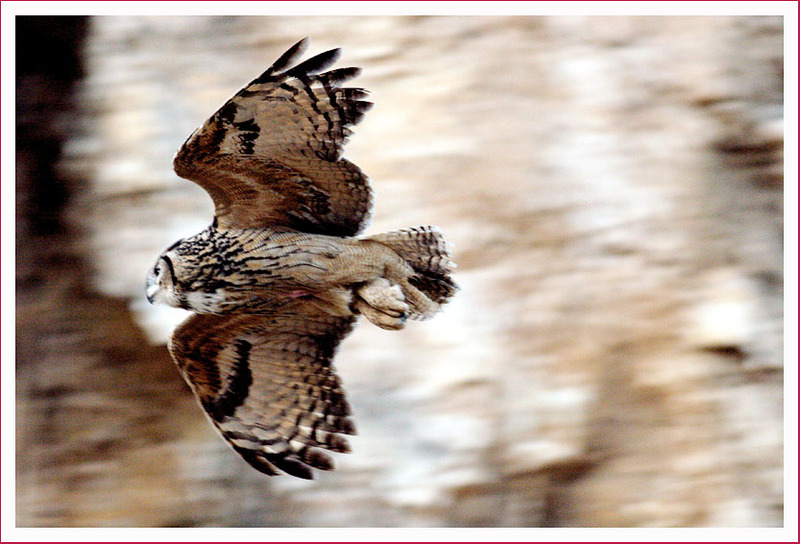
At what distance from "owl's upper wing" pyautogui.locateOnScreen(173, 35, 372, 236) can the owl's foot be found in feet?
0.37

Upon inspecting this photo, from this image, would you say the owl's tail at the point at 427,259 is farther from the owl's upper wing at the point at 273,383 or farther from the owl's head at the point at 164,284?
the owl's head at the point at 164,284

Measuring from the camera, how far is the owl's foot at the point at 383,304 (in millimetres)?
1344

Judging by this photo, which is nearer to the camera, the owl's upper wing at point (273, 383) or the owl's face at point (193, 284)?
the owl's face at point (193, 284)

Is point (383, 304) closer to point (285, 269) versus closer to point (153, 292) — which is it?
point (285, 269)

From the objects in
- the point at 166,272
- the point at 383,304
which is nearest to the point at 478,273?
the point at 383,304

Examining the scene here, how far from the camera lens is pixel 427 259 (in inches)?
57.7

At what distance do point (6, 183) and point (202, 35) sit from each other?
1.74ft

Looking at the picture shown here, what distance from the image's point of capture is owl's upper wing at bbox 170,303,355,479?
1.50 meters

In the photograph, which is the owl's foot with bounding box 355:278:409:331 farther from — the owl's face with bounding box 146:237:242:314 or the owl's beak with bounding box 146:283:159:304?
the owl's beak with bounding box 146:283:159:304

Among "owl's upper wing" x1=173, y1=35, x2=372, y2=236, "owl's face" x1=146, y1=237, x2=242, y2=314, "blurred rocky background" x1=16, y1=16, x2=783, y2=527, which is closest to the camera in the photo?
"owl's upper wing" x1=173, y1=35, x2=372, y2=236

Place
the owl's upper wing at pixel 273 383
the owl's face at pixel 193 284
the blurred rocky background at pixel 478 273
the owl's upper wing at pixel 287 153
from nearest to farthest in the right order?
the owl's upper wing at pixel 287 153 → the owl's face at pixel 193 284 → the owl's upper wing at pixel 273 383 → the blurred rocky background at pixel 478 273

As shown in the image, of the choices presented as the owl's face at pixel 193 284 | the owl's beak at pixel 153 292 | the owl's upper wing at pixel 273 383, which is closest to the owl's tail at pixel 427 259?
the owl's upper wing at pixel 273 383

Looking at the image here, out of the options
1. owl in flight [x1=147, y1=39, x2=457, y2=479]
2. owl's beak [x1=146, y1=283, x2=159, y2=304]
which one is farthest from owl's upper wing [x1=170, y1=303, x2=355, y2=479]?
owl's beak [x1=146, y1=283, x2=159, y2=304]

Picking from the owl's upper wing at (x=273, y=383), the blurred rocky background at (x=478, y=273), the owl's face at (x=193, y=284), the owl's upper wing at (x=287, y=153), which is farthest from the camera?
the blurred rocky background at (x=478, y=273)
